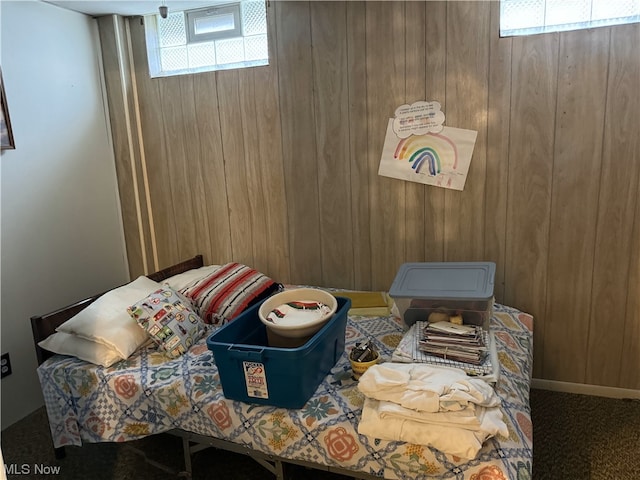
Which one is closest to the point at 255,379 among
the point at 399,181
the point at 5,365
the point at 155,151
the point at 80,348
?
the point at 80,348

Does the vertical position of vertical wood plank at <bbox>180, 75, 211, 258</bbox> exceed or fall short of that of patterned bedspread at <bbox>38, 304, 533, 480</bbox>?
it exceeds it

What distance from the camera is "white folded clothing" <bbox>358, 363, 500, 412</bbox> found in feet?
4.64

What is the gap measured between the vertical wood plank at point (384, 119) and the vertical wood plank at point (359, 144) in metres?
0.03

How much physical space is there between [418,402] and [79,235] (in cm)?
220

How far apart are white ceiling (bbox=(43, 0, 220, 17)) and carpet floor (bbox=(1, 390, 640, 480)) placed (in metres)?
2.23

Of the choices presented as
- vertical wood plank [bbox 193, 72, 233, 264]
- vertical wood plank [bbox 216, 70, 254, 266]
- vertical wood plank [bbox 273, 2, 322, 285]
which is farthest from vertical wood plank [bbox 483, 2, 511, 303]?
vertical wood plank [bbox 193, 72, 233, 264]

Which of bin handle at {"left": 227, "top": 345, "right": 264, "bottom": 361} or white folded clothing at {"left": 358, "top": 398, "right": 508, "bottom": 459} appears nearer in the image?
white folded clothing at {"left": 358, "top": 398, "right": 508, "bottom": 459}

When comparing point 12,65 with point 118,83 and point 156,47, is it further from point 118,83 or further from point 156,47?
point 156,47

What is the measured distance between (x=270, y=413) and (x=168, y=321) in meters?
0.75

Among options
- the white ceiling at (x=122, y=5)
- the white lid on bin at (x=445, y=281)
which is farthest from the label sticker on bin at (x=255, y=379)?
the white ceiling at (x=122, y=5)

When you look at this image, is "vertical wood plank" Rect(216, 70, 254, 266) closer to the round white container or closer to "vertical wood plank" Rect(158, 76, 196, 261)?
"vertical wood plank" Rect(158, 76, 196, 261)

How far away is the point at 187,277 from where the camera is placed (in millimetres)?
2639

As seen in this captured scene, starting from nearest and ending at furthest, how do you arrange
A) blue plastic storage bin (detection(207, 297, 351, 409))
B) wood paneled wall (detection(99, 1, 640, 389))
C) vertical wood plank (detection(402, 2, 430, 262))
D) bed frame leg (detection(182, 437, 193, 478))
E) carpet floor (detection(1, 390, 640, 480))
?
blue plastic storage bin (detection(207, 297, 351, 409)) < bed frame leg (detection(182, 437, 193, 478)) < carpet floor (detection(1, 390, 640, 480)) < wood paneled wall (detection(99, 1, 640, 389)) < vertical wood plank (detection(402, 2, 430, 262))

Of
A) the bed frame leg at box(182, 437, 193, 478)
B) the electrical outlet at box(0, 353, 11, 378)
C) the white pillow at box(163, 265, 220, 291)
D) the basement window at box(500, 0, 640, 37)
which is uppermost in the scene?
the basement window at box(500, 0, 640, 37)
